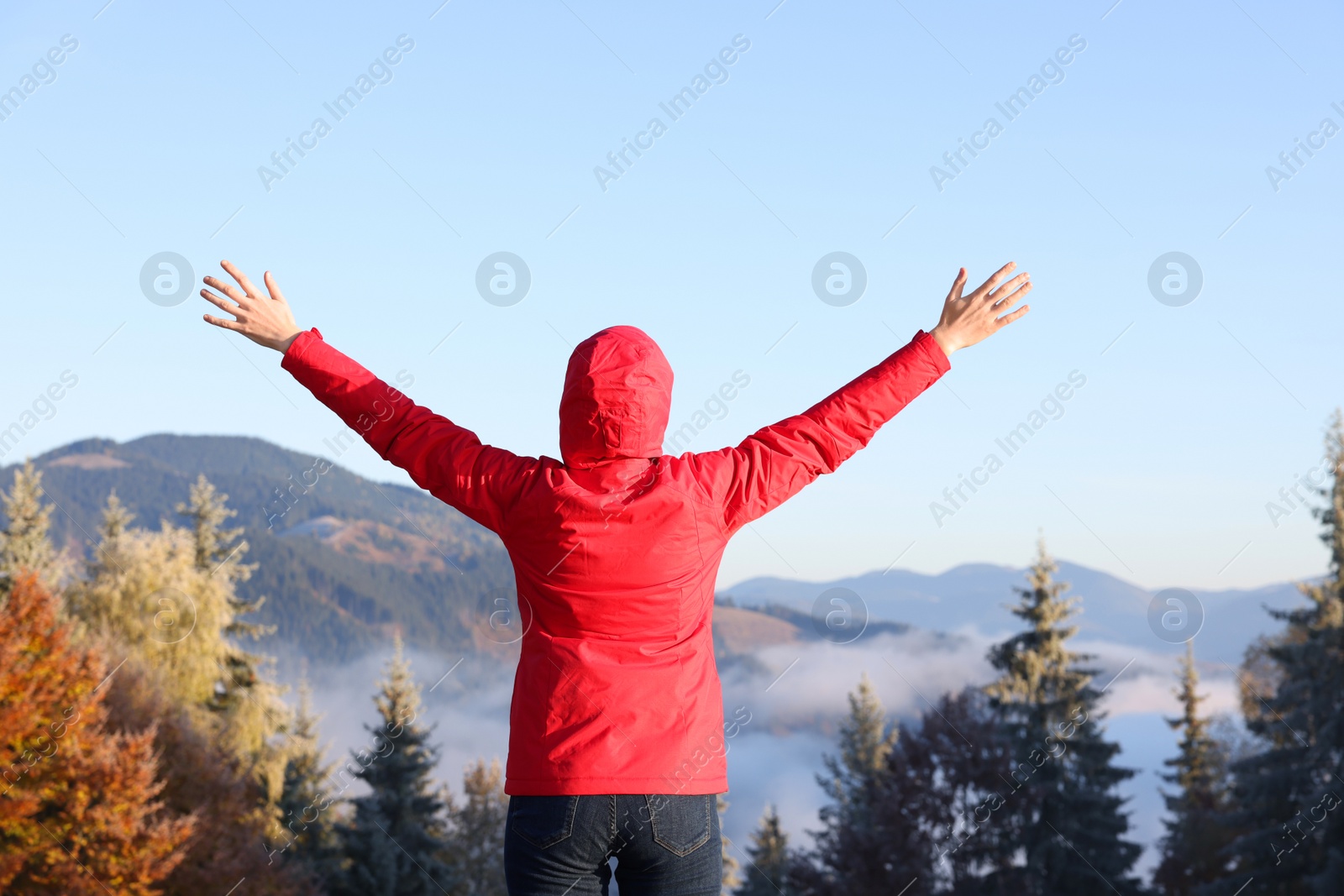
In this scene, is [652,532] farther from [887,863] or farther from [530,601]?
[887,863]

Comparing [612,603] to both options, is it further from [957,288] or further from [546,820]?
[957,288]

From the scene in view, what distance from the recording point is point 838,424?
3.46 m

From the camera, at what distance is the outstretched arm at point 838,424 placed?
325 cm

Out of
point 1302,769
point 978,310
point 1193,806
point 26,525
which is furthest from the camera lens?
point 1193,806

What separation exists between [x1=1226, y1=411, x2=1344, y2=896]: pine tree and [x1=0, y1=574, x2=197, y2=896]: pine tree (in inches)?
1098

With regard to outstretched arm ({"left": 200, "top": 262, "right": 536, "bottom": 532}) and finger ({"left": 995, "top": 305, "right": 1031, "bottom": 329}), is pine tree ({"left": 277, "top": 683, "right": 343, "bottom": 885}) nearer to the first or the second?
outstretched arm ({"left": 200, "top": 262, "right": 536, "bottom": 532})

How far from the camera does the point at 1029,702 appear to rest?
122 feet

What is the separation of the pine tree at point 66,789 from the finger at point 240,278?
23.4m

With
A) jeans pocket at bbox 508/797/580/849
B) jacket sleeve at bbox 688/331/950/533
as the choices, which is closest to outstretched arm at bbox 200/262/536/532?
jacket sleeve at bbox 688/331/950/533

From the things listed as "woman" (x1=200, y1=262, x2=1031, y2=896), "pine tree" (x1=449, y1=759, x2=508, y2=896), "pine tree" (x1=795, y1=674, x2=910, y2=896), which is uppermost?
"pine tree" (x1=449, y1=759, x2=508, y2=896)

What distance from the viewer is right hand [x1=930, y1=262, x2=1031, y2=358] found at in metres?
3.79

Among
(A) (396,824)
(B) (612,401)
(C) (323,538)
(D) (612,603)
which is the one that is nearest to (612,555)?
(D) (612,603)

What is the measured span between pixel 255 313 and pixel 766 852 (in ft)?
185

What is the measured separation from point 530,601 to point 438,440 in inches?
22.1
